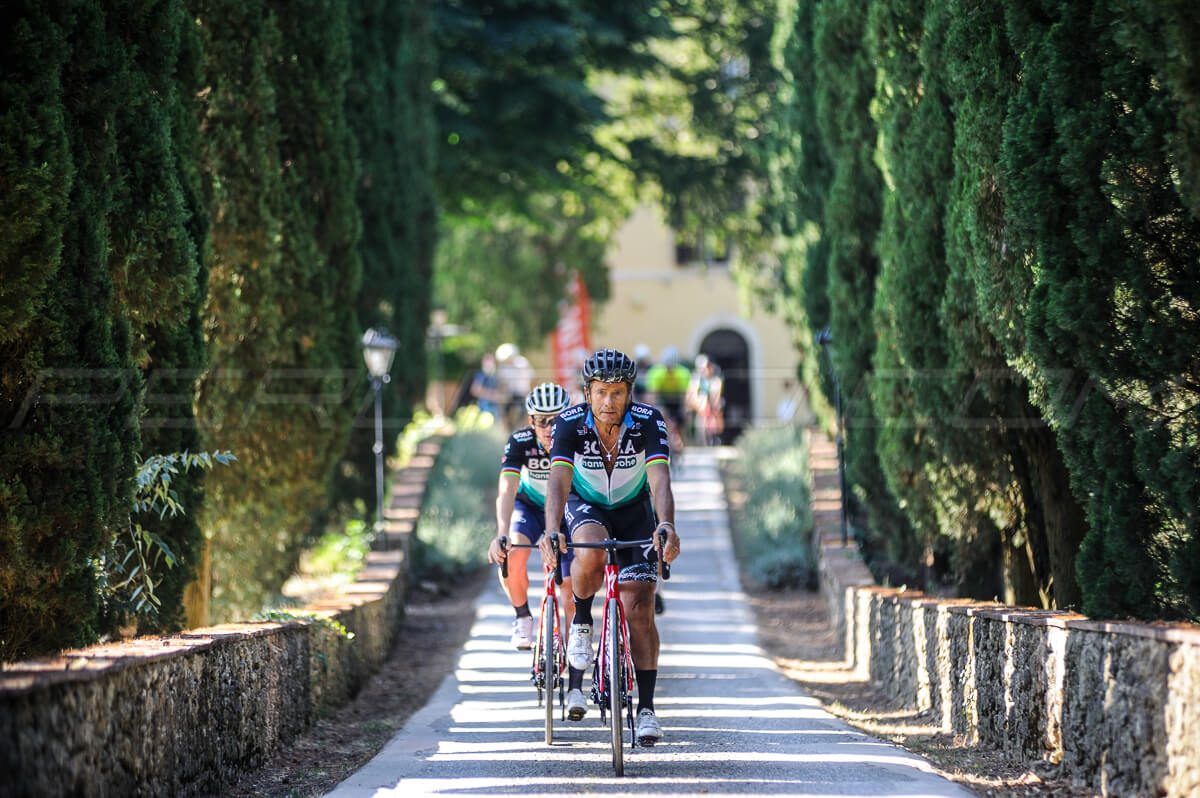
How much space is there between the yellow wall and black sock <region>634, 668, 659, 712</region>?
35186 millimetres

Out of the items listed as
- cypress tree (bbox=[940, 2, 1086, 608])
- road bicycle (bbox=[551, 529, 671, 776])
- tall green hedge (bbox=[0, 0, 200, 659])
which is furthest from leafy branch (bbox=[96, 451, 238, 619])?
cypress tree (bbox=[940, 2, 1086, 608])

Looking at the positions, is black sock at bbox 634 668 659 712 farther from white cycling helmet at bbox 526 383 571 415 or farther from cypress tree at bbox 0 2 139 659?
cypress tree at bbox 0 2 139 659

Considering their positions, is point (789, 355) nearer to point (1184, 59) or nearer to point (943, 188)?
point (943, 188)

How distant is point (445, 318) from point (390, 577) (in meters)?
27.3

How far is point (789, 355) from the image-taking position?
42719mm

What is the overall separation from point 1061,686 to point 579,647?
250cm

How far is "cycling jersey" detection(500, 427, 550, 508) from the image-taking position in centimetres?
971

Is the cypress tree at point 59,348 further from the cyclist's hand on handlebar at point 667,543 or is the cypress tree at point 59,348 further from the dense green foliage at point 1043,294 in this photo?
the dense green foliage at point 1043,294

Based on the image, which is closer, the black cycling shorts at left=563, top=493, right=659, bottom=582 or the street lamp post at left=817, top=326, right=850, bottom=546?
the black cycling shorts at left=563, top=493, right=659, bottom=582

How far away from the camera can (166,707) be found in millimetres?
6457

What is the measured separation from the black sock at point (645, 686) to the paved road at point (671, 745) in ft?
1.00

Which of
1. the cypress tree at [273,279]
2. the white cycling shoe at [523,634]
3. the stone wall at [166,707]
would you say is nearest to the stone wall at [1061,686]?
the white cycling shoe at [523,634]

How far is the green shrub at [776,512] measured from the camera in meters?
18.1

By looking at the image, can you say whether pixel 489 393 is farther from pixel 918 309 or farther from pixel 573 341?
pixel 918 309
